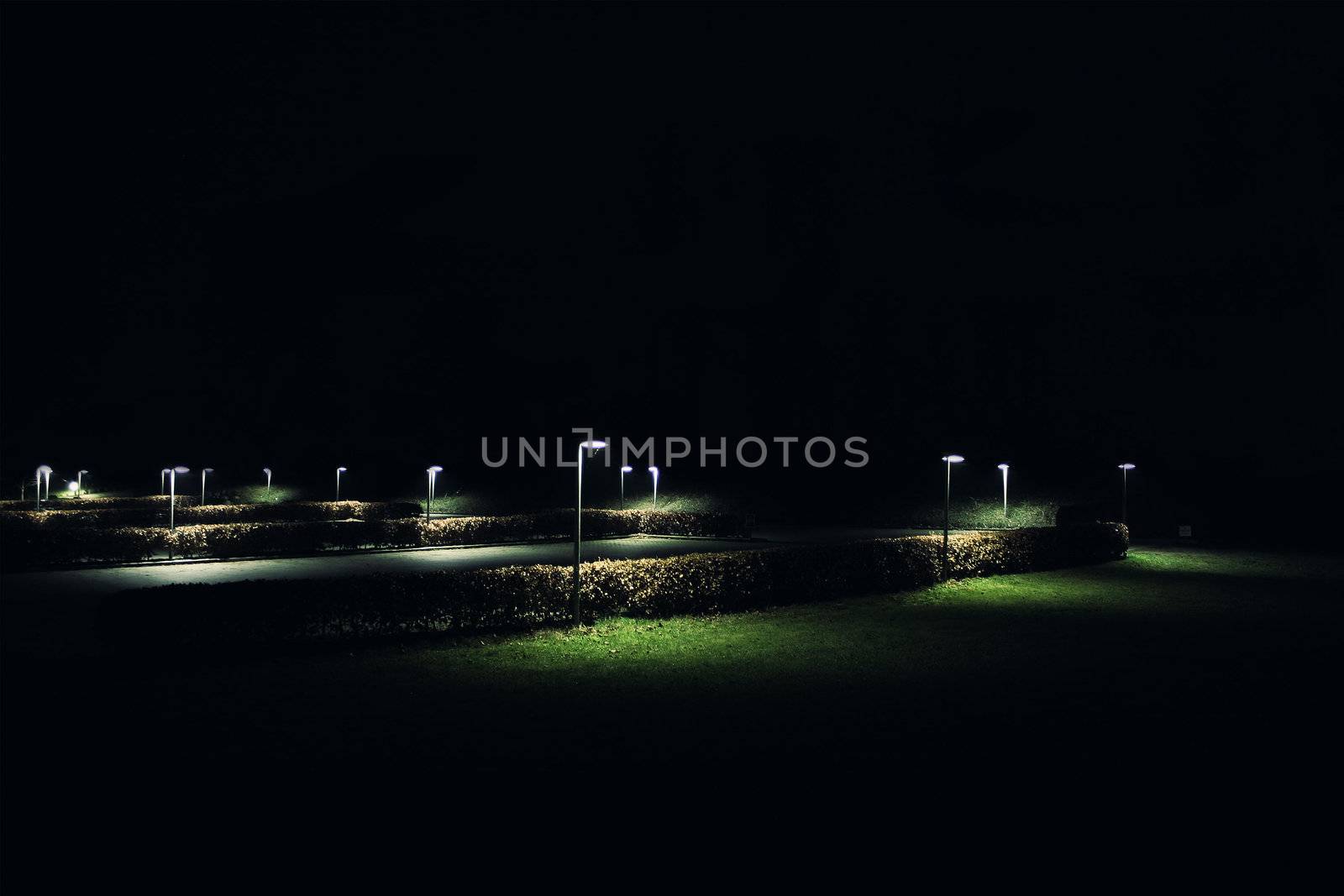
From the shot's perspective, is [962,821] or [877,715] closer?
[962,821]

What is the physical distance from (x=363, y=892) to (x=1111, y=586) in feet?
57.0

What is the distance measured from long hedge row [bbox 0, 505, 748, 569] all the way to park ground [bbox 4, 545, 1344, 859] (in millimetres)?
13028

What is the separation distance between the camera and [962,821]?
17.3ft

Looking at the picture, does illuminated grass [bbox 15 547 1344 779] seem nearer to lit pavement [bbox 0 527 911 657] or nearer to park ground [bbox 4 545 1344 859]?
park ground [bbox 4 545 1344 859]

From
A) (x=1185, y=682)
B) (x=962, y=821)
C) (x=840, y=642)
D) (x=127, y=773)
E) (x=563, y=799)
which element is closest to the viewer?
(x=962, y=821)

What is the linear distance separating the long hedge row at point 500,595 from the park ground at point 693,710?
1.40 feet

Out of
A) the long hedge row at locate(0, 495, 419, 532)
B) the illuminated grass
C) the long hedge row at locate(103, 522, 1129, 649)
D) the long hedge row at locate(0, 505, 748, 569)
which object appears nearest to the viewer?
the illuminated grass

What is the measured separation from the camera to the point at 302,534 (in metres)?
25.3

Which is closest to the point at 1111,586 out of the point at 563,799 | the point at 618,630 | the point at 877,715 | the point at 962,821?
the point at 618,630

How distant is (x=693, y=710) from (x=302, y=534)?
2049 cm

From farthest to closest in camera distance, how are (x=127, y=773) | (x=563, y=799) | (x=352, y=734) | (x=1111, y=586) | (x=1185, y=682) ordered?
(x=1111, y=586) < (x=1185, y=682) < (x=352, y=734) < (x=127, y=773) < (x=563, y=799)

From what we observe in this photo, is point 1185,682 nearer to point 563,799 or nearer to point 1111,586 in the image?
point 563,799

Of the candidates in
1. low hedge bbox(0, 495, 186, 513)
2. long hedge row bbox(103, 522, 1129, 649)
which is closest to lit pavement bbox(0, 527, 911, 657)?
long hedge row bbox(103, 522, 1129, 649)

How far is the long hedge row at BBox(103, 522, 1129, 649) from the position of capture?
34.7ft
